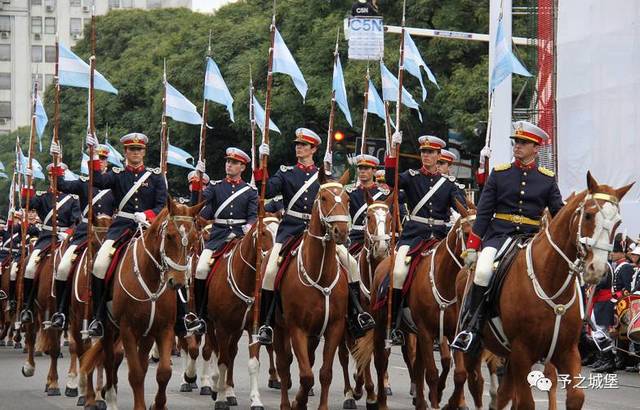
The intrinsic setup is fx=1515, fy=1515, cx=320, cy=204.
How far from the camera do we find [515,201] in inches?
538

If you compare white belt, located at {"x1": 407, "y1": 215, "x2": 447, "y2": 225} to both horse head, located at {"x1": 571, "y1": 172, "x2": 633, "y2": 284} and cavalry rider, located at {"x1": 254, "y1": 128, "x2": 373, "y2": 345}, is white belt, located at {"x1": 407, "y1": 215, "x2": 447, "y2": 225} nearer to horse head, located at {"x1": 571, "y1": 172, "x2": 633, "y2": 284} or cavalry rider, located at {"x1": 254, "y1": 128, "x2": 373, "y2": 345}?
cavalry rider, located at {"x1": 254, "y1": 128, "x2": 373, "y2": 345}

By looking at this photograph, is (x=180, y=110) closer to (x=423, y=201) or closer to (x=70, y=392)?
(x=70, y=392)

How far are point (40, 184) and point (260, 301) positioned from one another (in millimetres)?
61665

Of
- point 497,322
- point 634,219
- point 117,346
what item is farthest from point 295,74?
point 634,219

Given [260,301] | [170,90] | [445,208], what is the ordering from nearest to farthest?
[260,301], [445,208], [170,90]

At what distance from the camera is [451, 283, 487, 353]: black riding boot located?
1323 cm

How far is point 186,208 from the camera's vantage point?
1483 cm

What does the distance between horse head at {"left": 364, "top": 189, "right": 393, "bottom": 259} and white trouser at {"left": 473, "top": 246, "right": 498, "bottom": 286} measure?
9.66ft

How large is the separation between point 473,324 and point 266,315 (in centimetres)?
360

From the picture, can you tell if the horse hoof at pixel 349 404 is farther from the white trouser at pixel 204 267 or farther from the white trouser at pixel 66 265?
the white trouser at pixel 66 265

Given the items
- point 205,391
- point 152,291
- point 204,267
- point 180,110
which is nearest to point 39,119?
point 180,110

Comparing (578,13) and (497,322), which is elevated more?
(578,13)

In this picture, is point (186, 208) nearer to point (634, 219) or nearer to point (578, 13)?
point (634, 219)

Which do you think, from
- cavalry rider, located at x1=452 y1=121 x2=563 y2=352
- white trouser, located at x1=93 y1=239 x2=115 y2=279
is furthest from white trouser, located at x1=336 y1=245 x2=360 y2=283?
white trouser, located at x1=93 y1=239 x2=115 y2=279
